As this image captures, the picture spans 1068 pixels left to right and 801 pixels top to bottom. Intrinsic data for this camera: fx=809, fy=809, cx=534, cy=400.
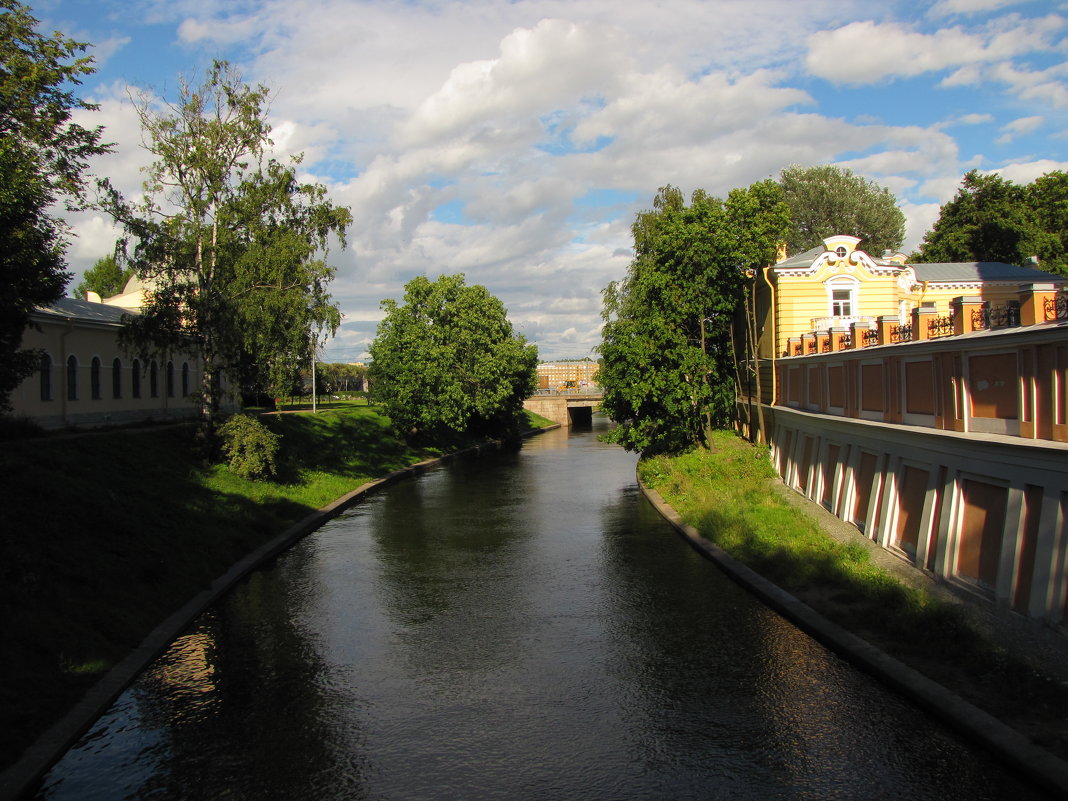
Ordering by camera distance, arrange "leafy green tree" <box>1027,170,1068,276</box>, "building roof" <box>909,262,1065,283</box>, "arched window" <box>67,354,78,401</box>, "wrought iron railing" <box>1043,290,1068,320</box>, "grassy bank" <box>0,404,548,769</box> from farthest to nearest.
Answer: "leafy green tree" <box>1027,170,1068,276</box>
"building roof" <box>909,262,1065,283</box>
"arched window" <box>67,354,78,401</box>
"wrought iron railing" <box>1043,290,1068,320</box>
"grassy bank" <box>0,404,548,769</box>

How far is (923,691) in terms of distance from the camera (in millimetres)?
10164

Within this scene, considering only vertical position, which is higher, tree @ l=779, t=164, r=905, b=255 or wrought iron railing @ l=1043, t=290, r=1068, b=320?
tree @ l=779, t=164, r=905, b=255

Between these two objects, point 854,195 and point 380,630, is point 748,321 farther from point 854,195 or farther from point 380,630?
point 854,195

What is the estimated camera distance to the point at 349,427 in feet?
161

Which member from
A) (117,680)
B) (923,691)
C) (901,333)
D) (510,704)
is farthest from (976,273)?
(117,680)

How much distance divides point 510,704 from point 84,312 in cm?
3132

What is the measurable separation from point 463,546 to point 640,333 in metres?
14.4

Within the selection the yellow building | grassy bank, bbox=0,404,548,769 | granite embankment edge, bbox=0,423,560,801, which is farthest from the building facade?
grassy bank, bbox=0,404,548,769

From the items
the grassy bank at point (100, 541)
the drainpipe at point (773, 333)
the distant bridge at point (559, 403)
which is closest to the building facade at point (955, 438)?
the drainpipe at point (773, 333)

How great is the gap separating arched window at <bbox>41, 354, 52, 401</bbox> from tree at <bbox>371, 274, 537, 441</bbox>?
22.2m

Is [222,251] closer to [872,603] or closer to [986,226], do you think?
[872,603]

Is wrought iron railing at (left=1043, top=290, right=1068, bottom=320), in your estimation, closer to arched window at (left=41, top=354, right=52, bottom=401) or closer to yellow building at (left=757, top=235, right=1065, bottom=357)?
yellow building at (left=757, top=235, right=1065, bottom=357)

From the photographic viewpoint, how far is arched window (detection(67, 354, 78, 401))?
31.7 m

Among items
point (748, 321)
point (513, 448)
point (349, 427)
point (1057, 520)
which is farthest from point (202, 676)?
point (513, 448)
